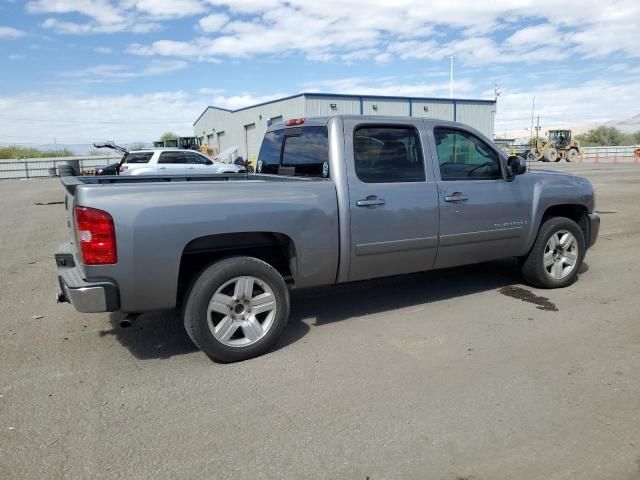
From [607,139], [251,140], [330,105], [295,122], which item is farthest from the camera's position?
[607,139]

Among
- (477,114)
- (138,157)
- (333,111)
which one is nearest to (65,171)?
(138,157)

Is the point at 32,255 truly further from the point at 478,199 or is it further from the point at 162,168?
the point at 162,168

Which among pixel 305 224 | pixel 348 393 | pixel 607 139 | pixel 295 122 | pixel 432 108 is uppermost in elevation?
pixel 432 108

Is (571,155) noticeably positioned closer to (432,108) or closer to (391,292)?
(432,108)

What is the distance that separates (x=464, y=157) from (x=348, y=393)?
2.84 meters

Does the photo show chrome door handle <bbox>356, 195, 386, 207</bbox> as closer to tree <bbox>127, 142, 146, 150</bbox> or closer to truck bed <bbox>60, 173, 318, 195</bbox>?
truck bed <bbox>60, 173, 318, 195</bbox>

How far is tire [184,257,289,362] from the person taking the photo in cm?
391

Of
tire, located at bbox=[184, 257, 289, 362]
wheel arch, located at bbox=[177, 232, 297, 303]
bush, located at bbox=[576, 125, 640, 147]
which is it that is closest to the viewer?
tire, located at bbox=[184, 257, 289, 362]

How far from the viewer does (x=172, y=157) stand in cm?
2072

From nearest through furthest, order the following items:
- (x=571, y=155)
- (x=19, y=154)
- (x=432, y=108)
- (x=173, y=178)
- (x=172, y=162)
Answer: (x=173, y=178) < (x=172, y=162) < (x=432, y=108) < (x=571, y=155) < (x=19, y=154)

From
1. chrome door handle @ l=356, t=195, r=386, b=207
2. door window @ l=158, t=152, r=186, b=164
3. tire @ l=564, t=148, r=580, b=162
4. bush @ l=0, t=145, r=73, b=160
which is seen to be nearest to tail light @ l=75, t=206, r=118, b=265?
chrome door handle @ l=356, t=195, r=386, b=207

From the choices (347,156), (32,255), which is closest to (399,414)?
(347,156)

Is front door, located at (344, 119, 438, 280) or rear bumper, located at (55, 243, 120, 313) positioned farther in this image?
front door, located at (344, 119, 438, 280)

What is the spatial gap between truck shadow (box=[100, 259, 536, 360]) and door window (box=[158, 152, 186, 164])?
1600 centimetres
